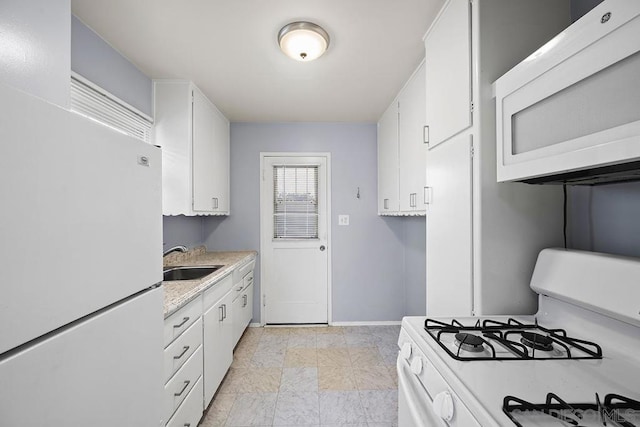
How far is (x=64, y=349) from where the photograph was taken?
589mm

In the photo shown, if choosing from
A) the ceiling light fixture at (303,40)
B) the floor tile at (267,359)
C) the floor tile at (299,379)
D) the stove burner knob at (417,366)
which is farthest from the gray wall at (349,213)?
the stove burner knob at (417,366)

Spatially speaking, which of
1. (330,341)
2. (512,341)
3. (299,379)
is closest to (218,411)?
(299,379)

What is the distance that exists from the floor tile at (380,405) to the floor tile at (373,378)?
0.20 feet

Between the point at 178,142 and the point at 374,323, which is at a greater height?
the point at 178,142

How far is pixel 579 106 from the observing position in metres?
0.78

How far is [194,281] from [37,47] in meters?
1.37

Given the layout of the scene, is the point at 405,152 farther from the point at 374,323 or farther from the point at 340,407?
the point at 374,323

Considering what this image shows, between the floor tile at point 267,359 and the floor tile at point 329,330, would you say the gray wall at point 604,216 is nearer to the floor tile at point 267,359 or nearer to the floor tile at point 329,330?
the floor tile at point 267,359

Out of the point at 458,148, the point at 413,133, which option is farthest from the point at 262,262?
the point at 458,148

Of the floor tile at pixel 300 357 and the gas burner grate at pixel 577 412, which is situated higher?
the gas burner grate at pixel 577 412

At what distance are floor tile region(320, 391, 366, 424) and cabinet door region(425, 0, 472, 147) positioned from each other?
182 cm

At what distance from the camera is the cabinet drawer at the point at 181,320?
53.7 inches

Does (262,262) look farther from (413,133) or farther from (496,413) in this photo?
(496,413)

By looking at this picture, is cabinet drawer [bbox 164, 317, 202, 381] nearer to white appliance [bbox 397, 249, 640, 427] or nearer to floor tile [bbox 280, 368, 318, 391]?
floor tile [bbox 280, 368, 318, 391]
